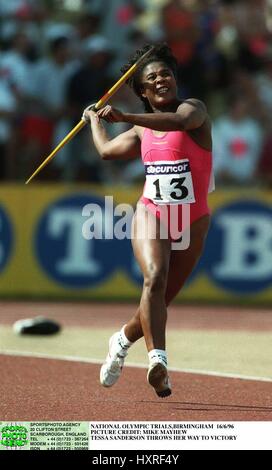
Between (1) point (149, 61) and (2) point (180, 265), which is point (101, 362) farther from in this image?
(1) point (149, 61)

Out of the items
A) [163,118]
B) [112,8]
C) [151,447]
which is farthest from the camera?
[112,8]

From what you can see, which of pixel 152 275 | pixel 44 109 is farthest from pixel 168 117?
pixel 44 109

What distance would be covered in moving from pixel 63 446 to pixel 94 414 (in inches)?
33.6

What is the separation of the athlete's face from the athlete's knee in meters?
1.10

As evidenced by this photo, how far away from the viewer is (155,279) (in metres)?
7.31

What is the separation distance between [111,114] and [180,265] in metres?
1.21

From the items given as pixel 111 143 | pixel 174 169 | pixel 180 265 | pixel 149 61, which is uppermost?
pixel 149 61

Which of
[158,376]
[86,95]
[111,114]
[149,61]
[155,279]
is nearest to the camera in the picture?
[158,376]

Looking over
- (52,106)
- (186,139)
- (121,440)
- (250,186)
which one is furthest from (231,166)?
(121,440)

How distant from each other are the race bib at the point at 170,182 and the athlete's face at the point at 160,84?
404 millimetres

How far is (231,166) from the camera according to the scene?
47.3ft

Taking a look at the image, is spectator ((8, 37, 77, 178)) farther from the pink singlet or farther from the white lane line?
the pink singlet

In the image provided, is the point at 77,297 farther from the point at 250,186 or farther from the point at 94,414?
the point at 94,414

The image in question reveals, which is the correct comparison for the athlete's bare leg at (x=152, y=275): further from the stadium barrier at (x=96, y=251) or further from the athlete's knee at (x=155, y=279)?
the stadium barrier at (x=96, y=251)
